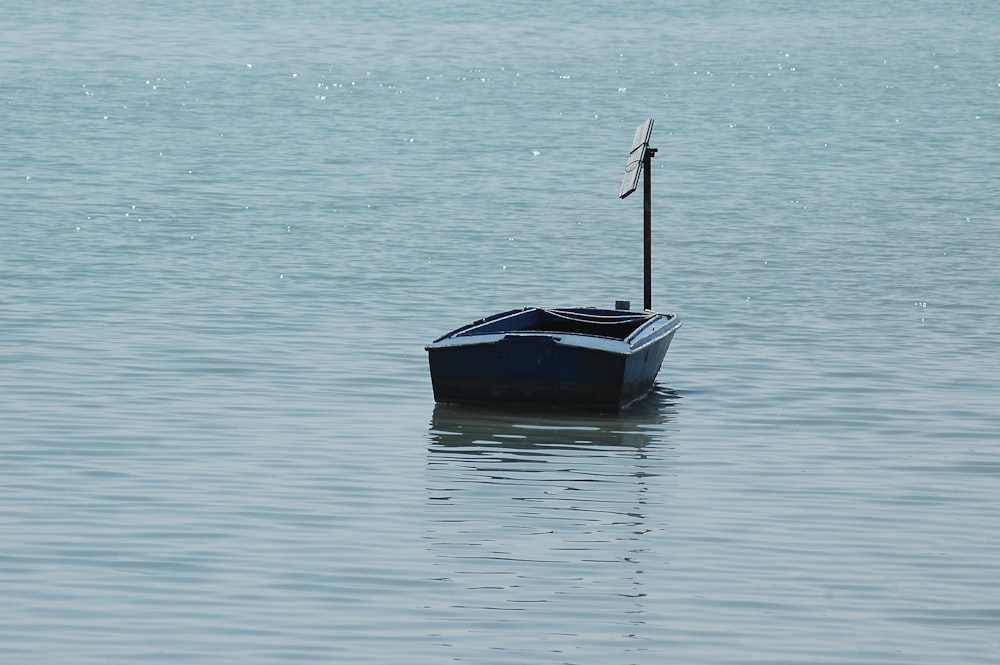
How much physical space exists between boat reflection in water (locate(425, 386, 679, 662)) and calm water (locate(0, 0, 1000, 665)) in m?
0.05

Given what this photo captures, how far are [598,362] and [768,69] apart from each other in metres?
76.8

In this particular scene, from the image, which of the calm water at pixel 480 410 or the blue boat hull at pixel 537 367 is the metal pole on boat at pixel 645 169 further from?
the blue boat hull at pixel 537 367

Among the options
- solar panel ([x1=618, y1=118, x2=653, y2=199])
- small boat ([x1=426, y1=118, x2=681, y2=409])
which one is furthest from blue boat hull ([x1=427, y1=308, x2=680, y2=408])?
solar panel ([x1=618, y1=118, x2=653, y2=199])

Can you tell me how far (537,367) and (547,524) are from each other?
5685 millimetres

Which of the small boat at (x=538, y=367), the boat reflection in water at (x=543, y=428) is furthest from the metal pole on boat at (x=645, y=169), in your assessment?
the boat reflection in water at (x=543, y=428)

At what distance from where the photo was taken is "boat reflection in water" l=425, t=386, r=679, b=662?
13219mm

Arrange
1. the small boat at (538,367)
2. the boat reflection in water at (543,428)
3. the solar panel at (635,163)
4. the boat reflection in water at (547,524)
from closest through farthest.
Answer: the boat reflection in water at (547,524) < the boat reflection in water at (543,428) < the small boat at (538,367) < the solar panel at (635,163)

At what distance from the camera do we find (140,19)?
11694 centimetres

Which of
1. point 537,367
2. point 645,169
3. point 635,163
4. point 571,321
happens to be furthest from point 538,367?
point 645,169

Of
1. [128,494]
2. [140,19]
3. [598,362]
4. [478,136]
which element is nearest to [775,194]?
[478,136]

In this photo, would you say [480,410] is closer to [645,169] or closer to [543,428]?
[543,428]

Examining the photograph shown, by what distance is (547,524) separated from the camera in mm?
16250

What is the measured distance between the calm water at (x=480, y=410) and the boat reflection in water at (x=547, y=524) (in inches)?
2.0

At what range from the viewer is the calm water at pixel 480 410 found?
13.4 m
